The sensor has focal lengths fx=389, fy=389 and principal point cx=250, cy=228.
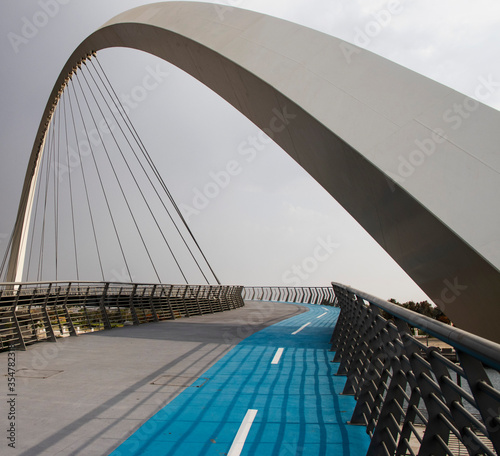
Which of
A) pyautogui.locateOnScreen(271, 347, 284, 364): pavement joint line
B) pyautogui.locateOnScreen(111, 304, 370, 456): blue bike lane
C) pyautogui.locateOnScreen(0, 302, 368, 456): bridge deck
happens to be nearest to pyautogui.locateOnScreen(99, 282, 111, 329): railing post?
pyautogui.locateOnScreen(0, 302, 368, 456): bridge deck

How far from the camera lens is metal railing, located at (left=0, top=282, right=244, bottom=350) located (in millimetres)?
6984

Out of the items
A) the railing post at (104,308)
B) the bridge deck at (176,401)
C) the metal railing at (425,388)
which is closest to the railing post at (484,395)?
the metal railing at (425,388)

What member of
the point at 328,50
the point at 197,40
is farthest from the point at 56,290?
the point at 328,50

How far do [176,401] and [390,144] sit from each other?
3429 millimetres

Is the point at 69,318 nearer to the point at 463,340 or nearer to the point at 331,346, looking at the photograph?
the point at 331,346

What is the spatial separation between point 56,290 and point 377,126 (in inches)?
298

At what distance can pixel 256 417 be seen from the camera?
3633 millimetres

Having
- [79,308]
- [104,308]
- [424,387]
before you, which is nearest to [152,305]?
[104,308]

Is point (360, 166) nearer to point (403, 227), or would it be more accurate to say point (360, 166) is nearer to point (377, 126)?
point (377, 126)

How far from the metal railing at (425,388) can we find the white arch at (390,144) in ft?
2.58

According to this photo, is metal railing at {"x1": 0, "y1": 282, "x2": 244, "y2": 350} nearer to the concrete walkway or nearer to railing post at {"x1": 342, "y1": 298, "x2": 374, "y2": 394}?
the concrete walkway

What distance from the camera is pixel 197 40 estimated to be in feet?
23.0

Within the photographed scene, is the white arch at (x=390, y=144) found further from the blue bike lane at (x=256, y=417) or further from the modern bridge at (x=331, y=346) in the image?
the blue bike lane at (x=256, y=417)

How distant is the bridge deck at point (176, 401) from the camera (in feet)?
9.99
